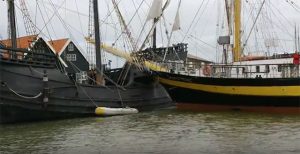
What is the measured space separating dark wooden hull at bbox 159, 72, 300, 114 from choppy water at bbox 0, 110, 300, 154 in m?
4.00

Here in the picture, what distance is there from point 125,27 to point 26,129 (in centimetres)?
1228

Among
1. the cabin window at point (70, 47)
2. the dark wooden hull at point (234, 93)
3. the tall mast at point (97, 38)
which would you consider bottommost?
the dark wooden hull at point (234, 93)

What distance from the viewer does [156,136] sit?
52.0 ft

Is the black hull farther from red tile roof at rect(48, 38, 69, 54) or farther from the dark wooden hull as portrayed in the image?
red tile roof at rect(48, 38, 69, 54)

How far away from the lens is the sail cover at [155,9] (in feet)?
95.8

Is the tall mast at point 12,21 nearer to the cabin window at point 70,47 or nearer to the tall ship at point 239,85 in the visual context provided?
the tall ship at point 239,85

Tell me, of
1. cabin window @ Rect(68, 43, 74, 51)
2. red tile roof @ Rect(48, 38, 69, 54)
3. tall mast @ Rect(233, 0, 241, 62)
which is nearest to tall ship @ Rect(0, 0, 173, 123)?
tall mast @ Rect(233, 0, 241, 62)

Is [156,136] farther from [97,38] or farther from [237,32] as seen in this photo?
[237,32]

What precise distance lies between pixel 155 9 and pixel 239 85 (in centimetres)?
706

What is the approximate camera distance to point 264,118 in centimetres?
2209

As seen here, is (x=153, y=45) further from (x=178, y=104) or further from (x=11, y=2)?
(x=11, y=2)

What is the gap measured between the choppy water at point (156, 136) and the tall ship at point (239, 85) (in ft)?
13.3

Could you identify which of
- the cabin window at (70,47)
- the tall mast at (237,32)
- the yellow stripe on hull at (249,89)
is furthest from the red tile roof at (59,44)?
the yellow stripe on hull at (249,89)

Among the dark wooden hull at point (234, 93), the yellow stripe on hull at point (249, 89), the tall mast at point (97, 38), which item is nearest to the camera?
the yellow stripe on hull at point (249, 89)
